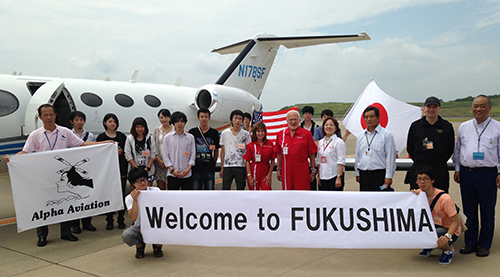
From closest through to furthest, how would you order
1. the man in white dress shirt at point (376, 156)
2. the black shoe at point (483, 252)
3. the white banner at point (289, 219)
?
the white banner at point (289, 219) → the black shoe at point (483, 252) → the man in white dress shirt at point (376, 156)

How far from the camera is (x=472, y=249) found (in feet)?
15.5

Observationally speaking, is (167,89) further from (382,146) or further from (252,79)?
(382,146)

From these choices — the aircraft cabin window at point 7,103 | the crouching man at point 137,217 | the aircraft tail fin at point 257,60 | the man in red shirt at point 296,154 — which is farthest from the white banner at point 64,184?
the aircraft tail fin at point 257,60

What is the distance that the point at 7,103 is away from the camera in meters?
7.67

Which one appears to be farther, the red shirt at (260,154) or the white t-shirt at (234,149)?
the white t-shirt at (234,149)

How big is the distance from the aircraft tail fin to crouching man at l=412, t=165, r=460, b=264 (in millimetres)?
8274

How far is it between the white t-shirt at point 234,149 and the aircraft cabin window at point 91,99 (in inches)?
174

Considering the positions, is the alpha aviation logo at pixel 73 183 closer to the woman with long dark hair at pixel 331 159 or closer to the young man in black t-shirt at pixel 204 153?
the young man in black t-shirt at pixel 204 153

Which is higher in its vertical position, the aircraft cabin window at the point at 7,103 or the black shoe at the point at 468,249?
the aircraft cabin window at the point at 7,103

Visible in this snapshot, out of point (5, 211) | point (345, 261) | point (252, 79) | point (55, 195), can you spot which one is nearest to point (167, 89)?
point (252, 79)

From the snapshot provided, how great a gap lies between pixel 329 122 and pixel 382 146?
0.90 m

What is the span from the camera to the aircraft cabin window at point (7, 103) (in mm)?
7574

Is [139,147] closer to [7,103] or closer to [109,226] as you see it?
[109,226]

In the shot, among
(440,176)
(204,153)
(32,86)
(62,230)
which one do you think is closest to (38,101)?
(32,86)
